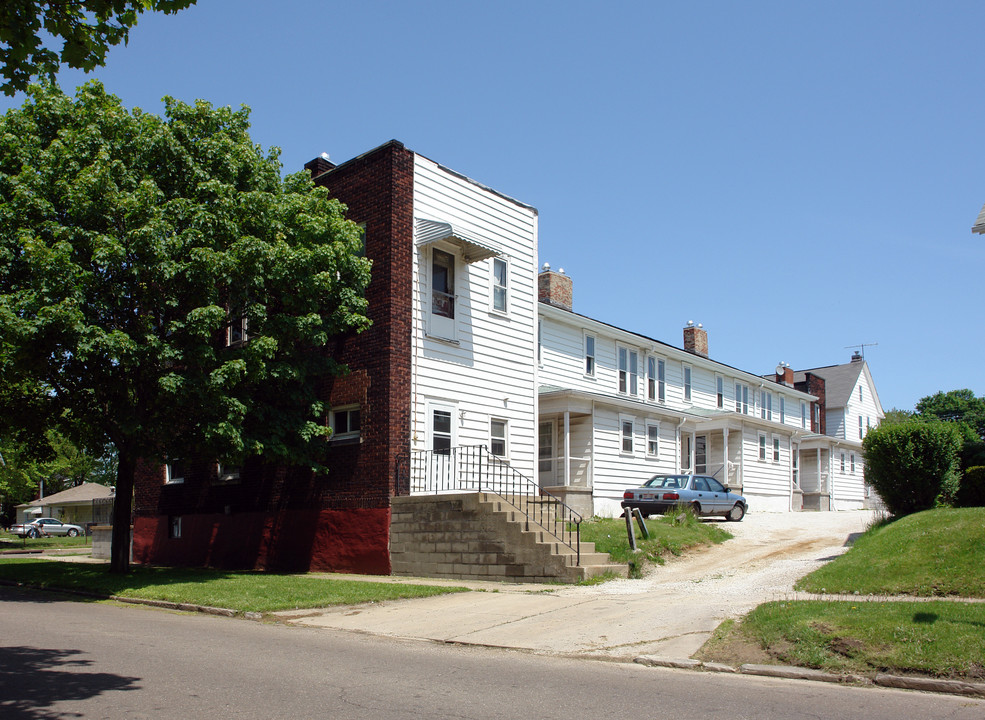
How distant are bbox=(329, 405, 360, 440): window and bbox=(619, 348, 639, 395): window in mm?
14004

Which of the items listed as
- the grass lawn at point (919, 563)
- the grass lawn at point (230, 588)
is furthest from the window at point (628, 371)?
the grass lawn at point (919, 563)

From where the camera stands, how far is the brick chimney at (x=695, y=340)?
3825cm

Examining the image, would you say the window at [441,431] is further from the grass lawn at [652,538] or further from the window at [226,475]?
the window at [226,475]

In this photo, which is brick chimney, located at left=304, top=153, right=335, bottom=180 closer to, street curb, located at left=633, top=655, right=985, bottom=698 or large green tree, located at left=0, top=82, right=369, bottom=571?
large green tree, located at left=0, top=82, right=369, bottom=571

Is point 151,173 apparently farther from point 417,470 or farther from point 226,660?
point 226,660

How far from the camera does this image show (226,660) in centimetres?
884

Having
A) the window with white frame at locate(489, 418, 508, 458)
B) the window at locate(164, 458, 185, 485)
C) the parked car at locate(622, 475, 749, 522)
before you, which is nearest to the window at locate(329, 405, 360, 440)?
the window with white frame at locate(489, 418, 508, 458)

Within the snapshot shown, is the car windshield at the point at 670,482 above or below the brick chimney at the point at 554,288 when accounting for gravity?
below

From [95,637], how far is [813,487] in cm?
4040

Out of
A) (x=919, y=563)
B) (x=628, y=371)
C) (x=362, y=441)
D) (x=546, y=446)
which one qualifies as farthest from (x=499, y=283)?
(x=919, y=563)

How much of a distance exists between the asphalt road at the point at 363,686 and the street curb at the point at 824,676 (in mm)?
181

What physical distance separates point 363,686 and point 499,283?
15.3 metres

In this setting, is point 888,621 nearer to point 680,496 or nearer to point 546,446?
point 680,496

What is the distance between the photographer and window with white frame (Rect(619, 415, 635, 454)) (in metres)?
28.5
